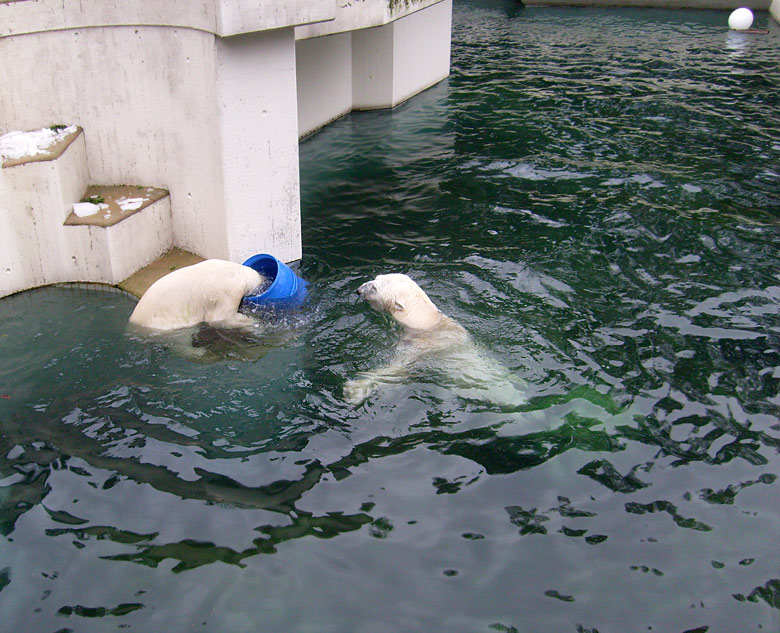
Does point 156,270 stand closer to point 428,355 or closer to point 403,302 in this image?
point 403,302

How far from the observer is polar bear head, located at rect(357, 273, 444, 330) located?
7.62 m

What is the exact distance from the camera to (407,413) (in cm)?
657

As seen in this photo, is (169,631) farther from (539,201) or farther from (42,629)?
(539,201)

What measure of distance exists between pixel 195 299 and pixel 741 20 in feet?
72.8

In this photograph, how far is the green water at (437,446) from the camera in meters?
4.83

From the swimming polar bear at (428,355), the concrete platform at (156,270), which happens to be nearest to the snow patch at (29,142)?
the concrete platform at (156,270)

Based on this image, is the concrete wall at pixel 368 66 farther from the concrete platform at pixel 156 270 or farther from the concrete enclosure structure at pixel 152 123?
the concrete platform at pixel 156 270

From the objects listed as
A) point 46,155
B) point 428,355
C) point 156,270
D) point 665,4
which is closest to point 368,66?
point 156,270

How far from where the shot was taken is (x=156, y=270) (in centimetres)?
885

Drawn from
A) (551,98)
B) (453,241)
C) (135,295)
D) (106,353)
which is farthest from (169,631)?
(551,98)

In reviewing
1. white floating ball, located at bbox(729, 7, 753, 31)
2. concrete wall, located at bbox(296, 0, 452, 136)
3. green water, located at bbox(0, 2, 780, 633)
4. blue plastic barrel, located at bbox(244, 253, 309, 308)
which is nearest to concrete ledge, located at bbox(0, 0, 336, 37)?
blue plastic barrel, located at bbox(244, 253, 309, 308)

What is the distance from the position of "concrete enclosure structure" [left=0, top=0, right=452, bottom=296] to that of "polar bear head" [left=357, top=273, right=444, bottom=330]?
1.88 m

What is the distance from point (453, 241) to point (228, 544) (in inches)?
230

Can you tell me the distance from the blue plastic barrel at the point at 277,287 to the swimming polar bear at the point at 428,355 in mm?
678
